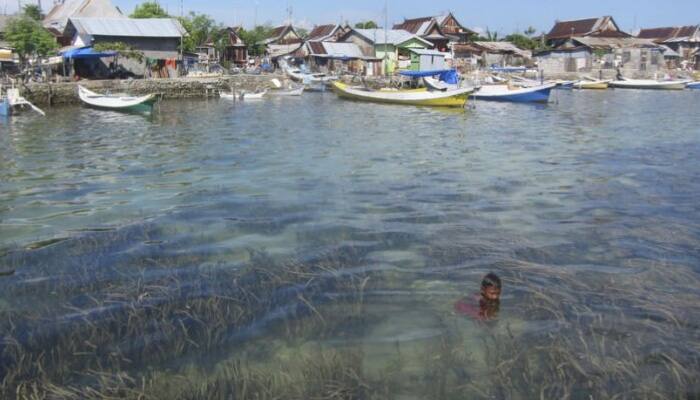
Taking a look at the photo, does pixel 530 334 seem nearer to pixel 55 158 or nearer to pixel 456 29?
pixel 55 158

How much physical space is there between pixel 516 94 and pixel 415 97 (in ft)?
25.5

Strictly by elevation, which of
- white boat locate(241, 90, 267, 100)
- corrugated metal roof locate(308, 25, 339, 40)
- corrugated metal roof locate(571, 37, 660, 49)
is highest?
corrugated metal roof locate(308, 25, 339, 40)

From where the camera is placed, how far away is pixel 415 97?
34.5 metres

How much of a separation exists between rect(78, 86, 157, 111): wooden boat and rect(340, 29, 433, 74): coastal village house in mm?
37060

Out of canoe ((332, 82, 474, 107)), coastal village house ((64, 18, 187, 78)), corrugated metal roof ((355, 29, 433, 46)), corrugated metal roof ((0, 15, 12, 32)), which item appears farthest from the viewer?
corrugated metal roof ((355, 29, 433, 46))

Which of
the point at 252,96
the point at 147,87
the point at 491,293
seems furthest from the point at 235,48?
the point at 491,293

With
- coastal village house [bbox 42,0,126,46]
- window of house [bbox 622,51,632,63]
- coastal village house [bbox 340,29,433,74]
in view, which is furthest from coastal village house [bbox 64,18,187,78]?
window of house [bbox 622,51,632,63]

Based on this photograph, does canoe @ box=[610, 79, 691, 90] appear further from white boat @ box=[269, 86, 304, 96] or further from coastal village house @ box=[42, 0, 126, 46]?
coastal village house @ box=[42, 0, 126, 46]

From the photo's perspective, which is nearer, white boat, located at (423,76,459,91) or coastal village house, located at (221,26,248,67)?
white boat, located at (423,76,459,91)

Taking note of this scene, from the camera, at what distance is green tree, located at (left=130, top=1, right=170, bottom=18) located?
62.4 meters

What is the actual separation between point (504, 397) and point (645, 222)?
5.83 metres

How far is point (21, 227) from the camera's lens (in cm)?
900

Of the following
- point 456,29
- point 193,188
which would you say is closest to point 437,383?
point 193,188

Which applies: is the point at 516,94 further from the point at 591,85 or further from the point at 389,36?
the point at 389,36
